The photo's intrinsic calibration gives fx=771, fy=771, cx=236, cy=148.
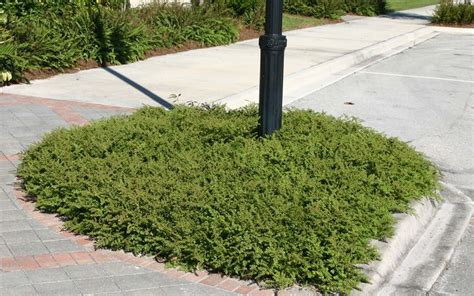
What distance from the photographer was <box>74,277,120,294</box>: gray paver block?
4613 millimetres

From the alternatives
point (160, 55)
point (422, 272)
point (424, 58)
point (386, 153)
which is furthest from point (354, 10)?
point (422, 272)

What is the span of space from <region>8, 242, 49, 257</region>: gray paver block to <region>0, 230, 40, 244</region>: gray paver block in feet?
0.19

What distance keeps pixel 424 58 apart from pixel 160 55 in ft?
19.2

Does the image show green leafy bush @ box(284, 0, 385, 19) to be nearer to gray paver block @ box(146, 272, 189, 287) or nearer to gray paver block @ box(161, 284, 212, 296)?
gray paver block @ box(146, 272, 189, 287)

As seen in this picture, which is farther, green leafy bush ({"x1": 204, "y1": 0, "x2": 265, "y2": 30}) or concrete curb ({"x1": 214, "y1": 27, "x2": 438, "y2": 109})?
green leafy bush ({"x1": 204, "y1": 0, "x2": 265, "y2": 30})

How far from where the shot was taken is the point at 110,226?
17.8 ft

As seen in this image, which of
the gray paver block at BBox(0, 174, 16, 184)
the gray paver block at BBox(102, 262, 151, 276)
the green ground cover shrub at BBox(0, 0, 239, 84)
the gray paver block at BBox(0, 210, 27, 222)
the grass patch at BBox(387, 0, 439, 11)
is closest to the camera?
the gray paver block at BBox(102, 262, 151, 276)

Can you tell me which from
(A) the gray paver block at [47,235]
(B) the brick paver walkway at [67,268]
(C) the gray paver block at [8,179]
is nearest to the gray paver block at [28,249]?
(B) the brick paver walkway at [67,268]

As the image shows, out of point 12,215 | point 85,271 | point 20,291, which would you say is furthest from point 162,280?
point 12,215

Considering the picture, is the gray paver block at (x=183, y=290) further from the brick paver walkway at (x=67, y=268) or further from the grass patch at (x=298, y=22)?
the grass patch at (x=298, y=22)

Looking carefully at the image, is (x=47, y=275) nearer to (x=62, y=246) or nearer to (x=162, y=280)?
(x=62, y=246)

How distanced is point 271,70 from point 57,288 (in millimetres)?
3046

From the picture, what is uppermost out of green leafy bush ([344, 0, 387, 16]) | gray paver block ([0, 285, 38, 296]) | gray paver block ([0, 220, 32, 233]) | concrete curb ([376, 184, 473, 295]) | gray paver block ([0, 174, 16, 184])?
green leafy bush ([344, 0, 387, 16])

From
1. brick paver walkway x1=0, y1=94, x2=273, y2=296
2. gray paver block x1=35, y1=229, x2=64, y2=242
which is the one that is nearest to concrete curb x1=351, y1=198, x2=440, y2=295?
brick paver walkway x1=0, y1=94, x2=273, y2=296
